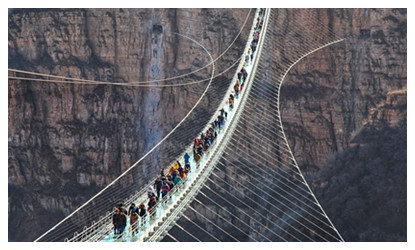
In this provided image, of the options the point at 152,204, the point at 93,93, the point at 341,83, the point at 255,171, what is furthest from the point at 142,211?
the point at 93,93

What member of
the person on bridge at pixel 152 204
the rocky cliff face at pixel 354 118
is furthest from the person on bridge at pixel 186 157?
the rocky cliff face at pixel 354 118

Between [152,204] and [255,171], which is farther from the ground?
[152,204]

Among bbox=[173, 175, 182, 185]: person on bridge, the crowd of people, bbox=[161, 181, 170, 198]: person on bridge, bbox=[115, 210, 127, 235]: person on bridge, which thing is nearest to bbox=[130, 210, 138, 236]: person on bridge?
the crowd of people

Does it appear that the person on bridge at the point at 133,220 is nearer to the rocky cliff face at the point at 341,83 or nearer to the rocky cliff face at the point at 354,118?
the rocky cliff face at the point at 354,118

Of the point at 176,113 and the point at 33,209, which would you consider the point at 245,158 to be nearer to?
the point at 176,113

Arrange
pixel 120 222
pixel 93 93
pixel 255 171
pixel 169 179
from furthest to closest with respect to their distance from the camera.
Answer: pixel 93 93 < pixel 255 171 < pixel 169 179 < pixel 120 222

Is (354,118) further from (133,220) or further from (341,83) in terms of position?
(133,220)
